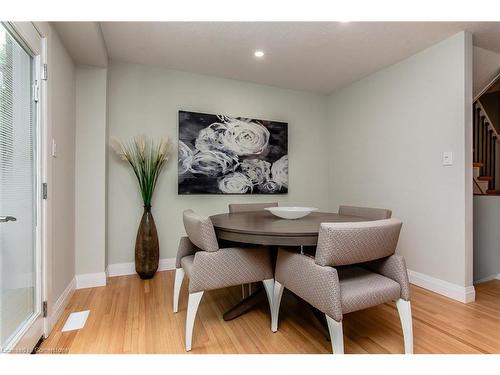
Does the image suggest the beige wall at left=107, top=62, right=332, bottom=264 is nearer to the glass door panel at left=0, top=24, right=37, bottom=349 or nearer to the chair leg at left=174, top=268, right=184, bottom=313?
the chair leg at left=174, top=268, right=184, bottom=313

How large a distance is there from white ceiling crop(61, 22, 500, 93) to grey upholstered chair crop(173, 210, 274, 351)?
1624mm

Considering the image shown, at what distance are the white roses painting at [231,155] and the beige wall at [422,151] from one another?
100 centimetres

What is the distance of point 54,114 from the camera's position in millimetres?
1818

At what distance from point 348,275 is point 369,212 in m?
0.77

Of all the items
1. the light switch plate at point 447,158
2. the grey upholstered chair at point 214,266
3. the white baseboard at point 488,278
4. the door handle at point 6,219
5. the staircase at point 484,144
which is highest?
the staircase at point 484,144

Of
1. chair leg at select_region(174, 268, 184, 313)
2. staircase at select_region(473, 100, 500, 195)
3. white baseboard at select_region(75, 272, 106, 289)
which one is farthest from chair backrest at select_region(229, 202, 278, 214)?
staircase at select_region(473, 100, 500, 195)

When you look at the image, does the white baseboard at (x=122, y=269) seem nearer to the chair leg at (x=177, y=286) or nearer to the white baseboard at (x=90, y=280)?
the white baseboard at (x=90, y=280)

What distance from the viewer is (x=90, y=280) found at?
242 centimetres

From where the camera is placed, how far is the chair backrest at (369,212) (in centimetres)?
193

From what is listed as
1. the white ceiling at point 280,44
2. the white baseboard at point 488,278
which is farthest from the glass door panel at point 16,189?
the white baseboard at point 488,278
